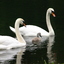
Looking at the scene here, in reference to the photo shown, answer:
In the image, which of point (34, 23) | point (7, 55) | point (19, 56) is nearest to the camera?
point (19, 56)

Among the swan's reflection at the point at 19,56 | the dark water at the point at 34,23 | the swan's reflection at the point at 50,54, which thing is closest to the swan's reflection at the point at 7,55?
the dark water at the point at 34,23

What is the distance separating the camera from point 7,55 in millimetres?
15492

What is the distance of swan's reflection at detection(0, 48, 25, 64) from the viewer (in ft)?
47.5

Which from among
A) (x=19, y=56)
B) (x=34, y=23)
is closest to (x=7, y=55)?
(x=19, y=56)

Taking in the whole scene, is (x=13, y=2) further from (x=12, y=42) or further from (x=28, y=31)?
(x=12, y=42)

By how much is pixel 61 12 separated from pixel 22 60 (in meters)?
15.1

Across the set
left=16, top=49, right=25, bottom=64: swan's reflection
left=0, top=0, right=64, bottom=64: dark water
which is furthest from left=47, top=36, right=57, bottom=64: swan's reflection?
left=16, top=49, right=25, bottom=64: swan's reflection

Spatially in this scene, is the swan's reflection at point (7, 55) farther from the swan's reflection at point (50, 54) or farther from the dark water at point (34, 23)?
the swan's reflection at point (50, 54)

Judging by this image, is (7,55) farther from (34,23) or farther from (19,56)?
(34,23)

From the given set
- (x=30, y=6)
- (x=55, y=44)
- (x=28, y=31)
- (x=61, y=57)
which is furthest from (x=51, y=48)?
(x=30, y=6)

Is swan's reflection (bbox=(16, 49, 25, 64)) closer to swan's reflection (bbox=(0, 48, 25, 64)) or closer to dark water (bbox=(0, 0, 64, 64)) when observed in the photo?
dark water (bbox=(0, 0, 64, 64))

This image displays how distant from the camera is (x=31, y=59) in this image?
1479cm

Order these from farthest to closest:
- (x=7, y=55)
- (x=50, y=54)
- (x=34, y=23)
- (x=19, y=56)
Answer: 1. (x=34, y=23)
2. (x=50, y=54)
3. (x=7, y=55)
4. (x=19, y=56)

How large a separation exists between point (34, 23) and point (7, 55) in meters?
9.27
